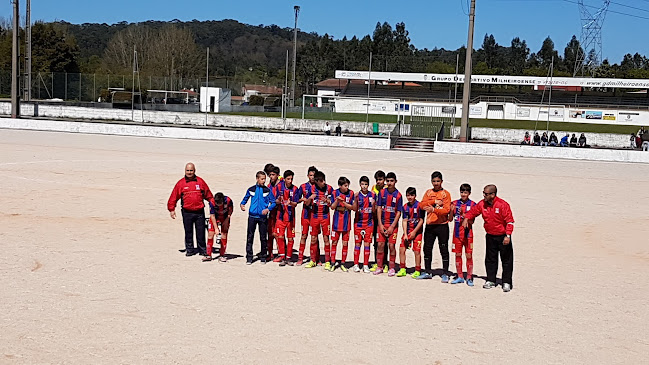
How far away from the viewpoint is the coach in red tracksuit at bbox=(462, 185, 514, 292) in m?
9.78

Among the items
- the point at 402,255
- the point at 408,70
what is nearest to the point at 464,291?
the point at 402,255

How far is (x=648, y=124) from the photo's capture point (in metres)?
68.7

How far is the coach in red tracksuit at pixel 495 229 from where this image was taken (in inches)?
385

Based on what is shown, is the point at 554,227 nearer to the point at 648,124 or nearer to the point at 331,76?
the point at 648,124

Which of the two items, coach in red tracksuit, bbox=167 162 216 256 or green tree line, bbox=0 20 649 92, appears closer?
coach in red tracksuit, bbox=167 162 216 256

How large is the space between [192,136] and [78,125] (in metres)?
7.91

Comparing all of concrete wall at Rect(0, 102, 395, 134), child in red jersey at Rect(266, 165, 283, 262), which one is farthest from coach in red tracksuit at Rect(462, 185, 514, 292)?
concrete wall at Rect(0, 102, 395, 134)

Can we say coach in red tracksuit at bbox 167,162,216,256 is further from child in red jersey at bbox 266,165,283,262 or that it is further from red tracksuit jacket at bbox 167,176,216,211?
child in red jersey at bbox 266,165,283,262

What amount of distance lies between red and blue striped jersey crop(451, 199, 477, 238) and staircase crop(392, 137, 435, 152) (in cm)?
2909

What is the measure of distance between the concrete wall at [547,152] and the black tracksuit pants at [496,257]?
2821 centimetres

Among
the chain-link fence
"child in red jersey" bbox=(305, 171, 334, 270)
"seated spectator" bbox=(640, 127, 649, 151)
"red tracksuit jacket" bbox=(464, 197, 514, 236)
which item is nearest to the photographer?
"red tracksuit jacket" bbox=(464, 197, 514, 236)

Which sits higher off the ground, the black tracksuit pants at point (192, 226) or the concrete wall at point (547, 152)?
the concrete wall at point (547, 152)

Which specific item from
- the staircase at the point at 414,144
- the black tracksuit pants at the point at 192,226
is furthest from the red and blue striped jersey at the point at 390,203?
the staircase at the point at 414,144

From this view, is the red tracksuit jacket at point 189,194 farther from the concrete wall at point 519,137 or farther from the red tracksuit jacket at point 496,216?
Answer: the concrete wall at point 519,137
